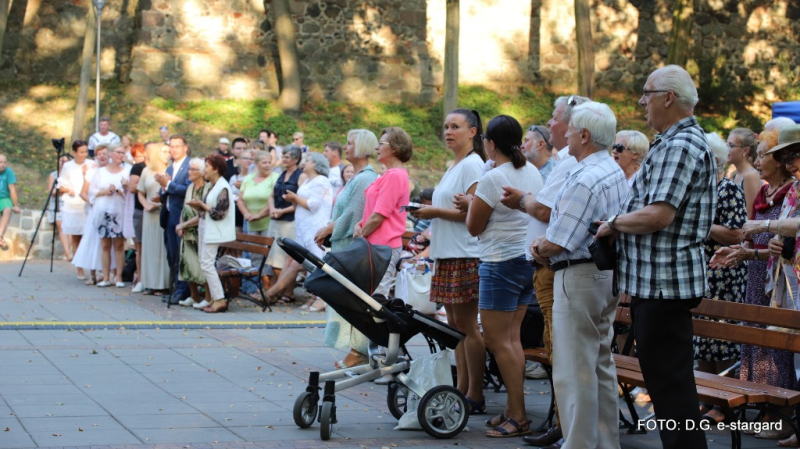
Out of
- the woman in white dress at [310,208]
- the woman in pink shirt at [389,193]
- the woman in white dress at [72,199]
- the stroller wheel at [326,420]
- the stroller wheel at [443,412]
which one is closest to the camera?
the stroller wheel at [326,420]

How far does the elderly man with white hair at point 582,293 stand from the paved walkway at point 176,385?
83 cm

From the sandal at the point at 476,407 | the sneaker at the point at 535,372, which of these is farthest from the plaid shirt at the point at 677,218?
the sneaker at the point at 535,372

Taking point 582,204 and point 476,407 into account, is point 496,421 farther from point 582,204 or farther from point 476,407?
point 582,204

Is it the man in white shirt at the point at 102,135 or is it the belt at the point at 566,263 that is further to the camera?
the man in white shirt at the point at 102,135

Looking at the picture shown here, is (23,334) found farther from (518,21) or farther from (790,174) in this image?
(518,21)

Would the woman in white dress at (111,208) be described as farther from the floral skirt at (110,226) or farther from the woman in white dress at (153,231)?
the woman in white dress at (153,231)

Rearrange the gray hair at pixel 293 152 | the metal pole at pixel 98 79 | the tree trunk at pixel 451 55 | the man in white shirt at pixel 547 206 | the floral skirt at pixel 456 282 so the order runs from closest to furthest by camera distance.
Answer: the man in white shirt at pixel 547 206
the floral skirt at pixel 456 282
the gray hair at pixel 293 152
the metal pole at pixel 98 79
the tree trunk at pixel 451 55

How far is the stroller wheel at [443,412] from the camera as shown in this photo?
19.2ft

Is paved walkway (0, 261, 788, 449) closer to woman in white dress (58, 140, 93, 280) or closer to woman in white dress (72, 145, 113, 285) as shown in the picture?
woman in white dress (72, 145, 113, 285)

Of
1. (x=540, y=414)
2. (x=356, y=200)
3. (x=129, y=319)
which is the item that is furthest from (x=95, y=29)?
(x=540, y=414)

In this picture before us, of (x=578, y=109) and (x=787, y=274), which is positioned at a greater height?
(x=578, y=109)

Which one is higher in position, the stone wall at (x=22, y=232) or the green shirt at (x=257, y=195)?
the green shirt at (x=257, y=195)

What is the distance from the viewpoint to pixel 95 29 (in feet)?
69.5

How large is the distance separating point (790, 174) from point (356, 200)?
330 centimetres
